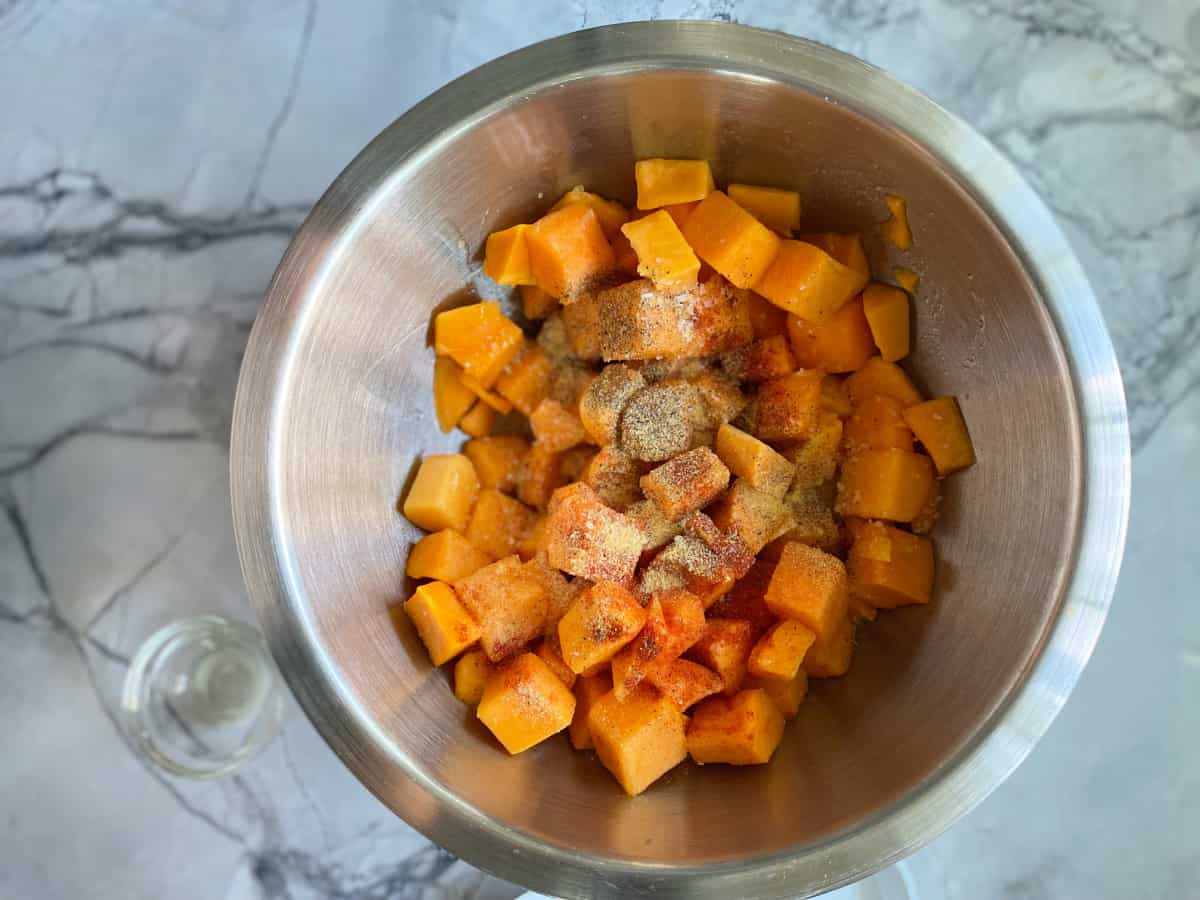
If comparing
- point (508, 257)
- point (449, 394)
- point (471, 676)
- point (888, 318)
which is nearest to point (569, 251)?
point (508, 257)

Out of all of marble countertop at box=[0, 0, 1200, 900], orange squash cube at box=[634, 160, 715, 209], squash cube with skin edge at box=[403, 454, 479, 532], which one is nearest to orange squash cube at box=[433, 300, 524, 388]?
squash cube with skin edge at box=[403, 454, 479, 532]

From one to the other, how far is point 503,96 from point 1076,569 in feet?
2.20

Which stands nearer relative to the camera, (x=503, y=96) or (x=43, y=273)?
(x=503, y=96)

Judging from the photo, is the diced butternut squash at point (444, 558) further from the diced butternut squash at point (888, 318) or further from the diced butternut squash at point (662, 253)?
the diced butternut squash at point (888, 318)

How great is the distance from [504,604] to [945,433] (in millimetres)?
484

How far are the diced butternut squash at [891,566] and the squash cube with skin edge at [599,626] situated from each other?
0.77ft

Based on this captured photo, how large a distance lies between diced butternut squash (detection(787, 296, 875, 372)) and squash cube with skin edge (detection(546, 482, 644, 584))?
0.27 meters

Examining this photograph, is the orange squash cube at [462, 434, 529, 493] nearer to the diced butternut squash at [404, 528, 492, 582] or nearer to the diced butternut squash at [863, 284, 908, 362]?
the diced butternut squash at [404, 528, 492, 582]

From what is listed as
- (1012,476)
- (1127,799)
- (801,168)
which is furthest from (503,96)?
(1127,799)

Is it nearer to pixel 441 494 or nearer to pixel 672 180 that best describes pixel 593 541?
pixel 441 494

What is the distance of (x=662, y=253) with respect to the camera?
3.31 feet

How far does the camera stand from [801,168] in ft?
3.43

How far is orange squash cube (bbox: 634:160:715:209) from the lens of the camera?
1.05 metres

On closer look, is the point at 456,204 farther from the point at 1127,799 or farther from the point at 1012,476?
the point at 1127,799
